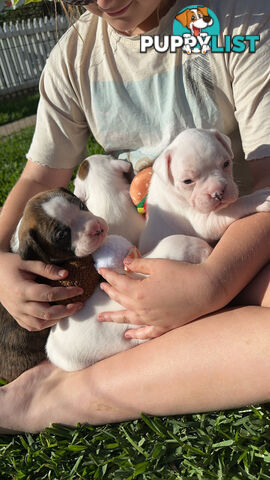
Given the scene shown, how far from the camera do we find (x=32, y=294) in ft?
5.73

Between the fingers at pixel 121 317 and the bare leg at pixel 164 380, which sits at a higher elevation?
the fingers at pixel 121 317

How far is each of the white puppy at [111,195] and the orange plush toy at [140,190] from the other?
0.11 feet

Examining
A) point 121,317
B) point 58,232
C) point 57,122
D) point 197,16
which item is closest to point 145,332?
point 121,317

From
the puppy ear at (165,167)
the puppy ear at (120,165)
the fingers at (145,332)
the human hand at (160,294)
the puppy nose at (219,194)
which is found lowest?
the fingers at (145,332)

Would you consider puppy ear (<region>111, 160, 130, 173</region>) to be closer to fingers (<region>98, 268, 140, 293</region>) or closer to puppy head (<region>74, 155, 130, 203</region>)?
puppy head (<region>74, 155, 130, 203</region>)

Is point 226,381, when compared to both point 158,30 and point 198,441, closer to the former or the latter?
point 198,441

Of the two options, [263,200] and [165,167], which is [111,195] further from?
[263,200]

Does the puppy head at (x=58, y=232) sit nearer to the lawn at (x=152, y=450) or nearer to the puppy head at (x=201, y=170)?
the puppy head at (x=201, y=170)

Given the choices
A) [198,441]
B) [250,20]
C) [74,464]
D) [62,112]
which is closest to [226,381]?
[198,441]

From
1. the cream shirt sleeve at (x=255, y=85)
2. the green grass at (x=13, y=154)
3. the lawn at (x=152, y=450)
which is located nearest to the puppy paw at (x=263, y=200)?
the cream shirt sleeve at (x=255, y=85)

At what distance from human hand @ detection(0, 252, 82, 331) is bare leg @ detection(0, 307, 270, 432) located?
0.73 feet

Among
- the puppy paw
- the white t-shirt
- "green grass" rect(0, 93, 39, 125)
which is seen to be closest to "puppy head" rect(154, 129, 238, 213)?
the puppy paw

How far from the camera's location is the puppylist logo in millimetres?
1902

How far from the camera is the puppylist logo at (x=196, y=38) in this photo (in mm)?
1902
